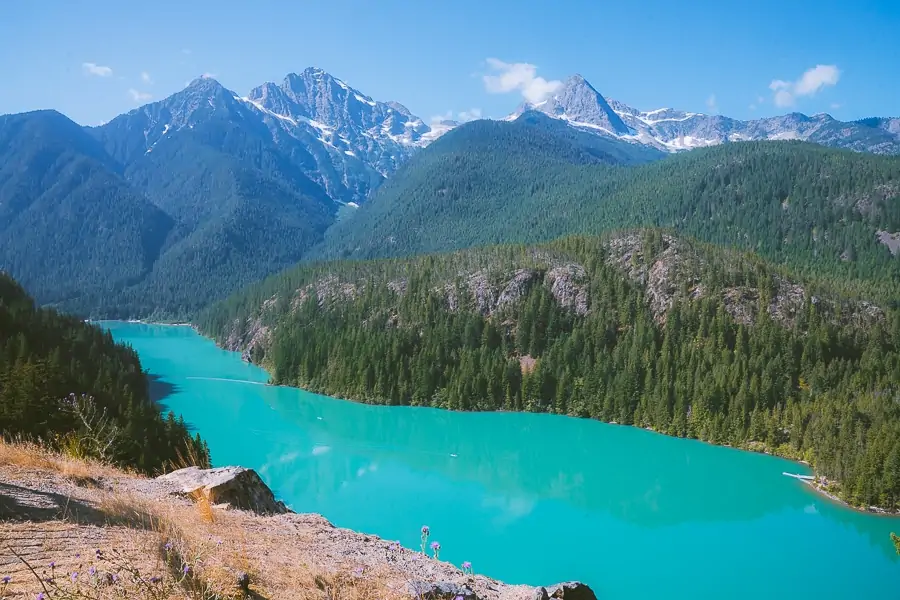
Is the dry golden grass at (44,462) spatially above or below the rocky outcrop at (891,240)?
below

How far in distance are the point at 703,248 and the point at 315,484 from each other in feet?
251

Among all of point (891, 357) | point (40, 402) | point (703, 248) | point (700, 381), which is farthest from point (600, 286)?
point (40, 402)

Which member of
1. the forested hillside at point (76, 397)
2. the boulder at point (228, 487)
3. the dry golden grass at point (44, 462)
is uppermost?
the dry golden grass at point (44, 462)

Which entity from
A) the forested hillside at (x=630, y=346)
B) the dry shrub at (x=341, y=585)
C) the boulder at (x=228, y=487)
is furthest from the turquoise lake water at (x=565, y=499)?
the dry shrub at (x=341, y=585)

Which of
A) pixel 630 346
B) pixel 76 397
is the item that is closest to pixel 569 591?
pixel 76 397

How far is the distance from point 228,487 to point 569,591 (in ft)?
21.3

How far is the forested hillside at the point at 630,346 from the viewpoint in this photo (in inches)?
2626

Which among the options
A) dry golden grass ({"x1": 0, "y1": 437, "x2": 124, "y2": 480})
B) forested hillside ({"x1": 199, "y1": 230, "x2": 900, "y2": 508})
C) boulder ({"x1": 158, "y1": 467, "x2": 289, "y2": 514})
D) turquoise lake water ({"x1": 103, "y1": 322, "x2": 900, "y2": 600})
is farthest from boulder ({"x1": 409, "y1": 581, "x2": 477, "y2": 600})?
forested hillside ({"x1": 199, "y1": 230, "x2": 900, "y2": 508})

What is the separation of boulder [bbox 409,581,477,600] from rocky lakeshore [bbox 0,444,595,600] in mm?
13

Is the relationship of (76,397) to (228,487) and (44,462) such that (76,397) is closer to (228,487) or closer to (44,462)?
(44,462)

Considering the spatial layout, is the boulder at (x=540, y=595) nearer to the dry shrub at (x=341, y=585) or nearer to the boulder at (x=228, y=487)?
the dry shrub at (x=341, y=585)

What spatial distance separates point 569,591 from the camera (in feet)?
29.5

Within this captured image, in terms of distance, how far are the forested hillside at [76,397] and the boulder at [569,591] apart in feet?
24.0

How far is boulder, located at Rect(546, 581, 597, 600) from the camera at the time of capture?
880 cm
